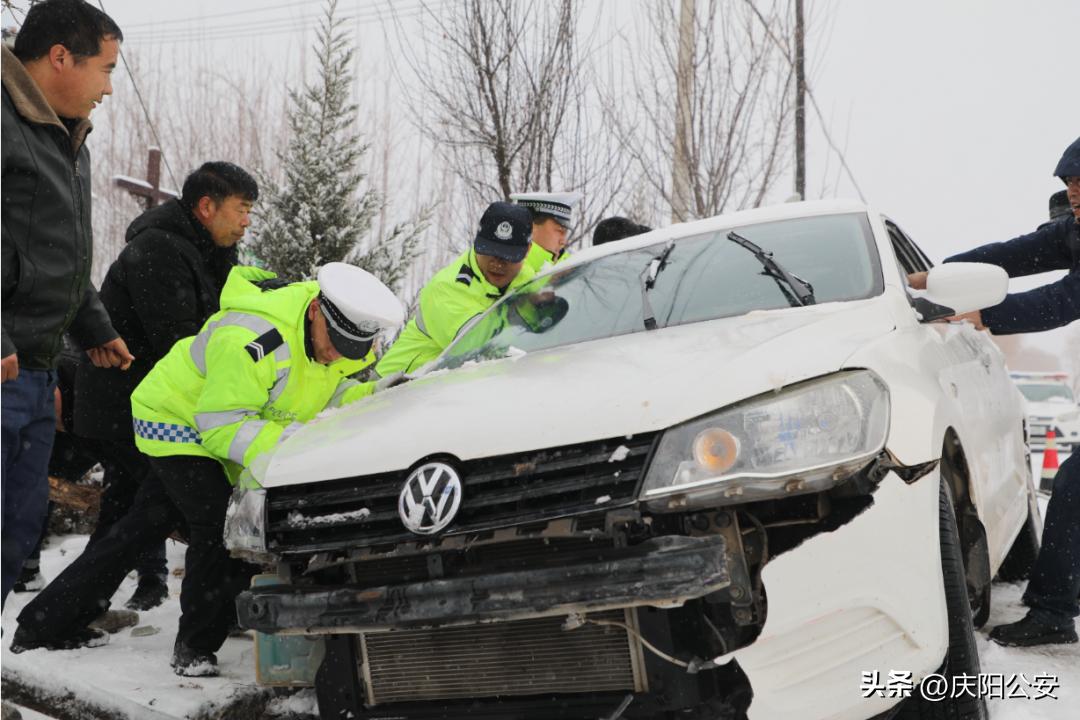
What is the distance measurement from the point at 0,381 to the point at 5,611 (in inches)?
96.0

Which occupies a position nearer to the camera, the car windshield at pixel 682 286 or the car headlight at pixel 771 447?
the car headlight at pixel 771 447

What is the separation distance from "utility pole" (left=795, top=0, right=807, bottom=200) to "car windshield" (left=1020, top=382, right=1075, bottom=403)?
9.17m

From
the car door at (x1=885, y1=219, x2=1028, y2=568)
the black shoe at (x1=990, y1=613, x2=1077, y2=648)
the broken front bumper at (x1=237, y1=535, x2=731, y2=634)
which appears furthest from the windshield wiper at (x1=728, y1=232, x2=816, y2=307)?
the black shoe at (x1=990, y1=613, x2=1077, y2=648)

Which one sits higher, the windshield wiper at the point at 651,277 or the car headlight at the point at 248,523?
the windshield wiper at the point at 651,277

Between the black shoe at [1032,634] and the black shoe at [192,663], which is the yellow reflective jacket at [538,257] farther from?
the black shoe at [1032,634]

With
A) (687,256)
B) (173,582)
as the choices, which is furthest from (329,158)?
(687,256)

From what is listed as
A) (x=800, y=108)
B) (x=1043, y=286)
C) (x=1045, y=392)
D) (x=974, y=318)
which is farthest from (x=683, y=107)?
(x=1045, y=392)

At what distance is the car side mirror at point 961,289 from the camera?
310 cm

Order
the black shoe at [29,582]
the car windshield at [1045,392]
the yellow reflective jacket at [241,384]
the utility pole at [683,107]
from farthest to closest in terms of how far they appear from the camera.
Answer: the car windshield at [1045,392] < the utility pole at [683,107] < the black shoe at [29,582] < the yellow reflective jacket at [241,384]

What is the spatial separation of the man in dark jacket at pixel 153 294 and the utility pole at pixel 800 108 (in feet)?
27.1

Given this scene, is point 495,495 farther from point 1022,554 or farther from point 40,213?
point 1022,554

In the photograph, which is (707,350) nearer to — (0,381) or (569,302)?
(569,302)

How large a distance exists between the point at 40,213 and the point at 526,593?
1656 mm

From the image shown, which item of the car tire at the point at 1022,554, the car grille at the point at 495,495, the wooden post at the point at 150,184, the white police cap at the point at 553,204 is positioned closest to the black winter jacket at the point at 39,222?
the car grille at the point at 495,495
